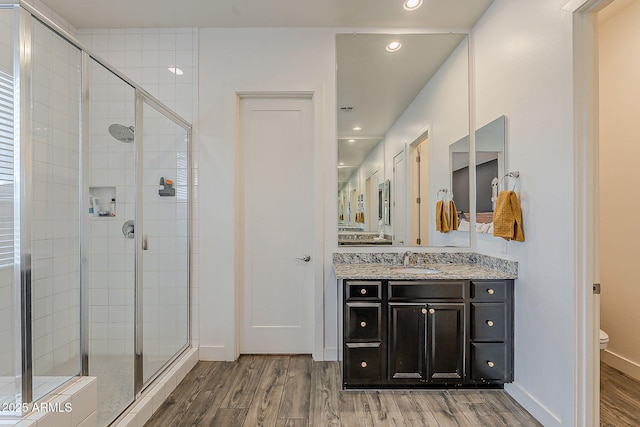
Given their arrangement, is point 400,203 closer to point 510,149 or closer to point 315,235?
point 315,235

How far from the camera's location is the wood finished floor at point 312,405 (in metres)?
1.89

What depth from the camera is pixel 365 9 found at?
249 cm

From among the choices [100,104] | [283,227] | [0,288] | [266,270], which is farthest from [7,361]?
[283,227]

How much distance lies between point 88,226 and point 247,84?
5.71 ft

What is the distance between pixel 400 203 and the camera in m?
2.75

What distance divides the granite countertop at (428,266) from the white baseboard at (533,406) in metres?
0.75

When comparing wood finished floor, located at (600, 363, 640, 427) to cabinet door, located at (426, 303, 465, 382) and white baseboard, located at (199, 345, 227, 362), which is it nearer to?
cabinet door, located at (426, 303, 465, 382)

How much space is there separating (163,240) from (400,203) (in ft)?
6.69

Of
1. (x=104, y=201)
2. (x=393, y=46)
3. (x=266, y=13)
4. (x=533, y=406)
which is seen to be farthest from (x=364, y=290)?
(x=266, y=13)

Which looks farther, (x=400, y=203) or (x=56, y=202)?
(x=400, y=203)

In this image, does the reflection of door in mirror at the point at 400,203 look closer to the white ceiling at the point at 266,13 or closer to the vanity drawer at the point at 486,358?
the vanity drawer at the point at 486,358

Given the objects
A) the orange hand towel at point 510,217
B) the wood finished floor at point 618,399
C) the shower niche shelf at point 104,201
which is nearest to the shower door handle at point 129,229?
the shower niche shelf at point 104,201

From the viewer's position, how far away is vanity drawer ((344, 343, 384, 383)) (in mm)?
2162

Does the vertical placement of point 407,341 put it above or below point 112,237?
below
